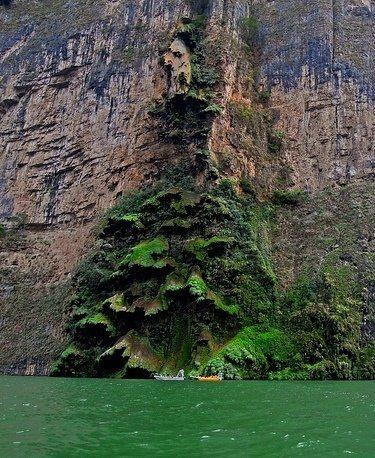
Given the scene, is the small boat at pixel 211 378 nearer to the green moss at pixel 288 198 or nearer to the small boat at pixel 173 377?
the small boat at pixel 173 377

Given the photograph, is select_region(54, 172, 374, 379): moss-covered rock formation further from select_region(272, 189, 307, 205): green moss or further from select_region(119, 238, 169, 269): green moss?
select_region(272, 189, 307, 205): green moss

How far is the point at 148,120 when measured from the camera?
61281 mm

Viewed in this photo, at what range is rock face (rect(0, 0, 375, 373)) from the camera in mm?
57594

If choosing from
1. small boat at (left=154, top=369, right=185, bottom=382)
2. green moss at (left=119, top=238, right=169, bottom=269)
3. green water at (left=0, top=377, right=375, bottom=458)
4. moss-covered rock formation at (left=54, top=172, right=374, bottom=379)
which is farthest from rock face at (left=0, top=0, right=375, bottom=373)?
green water at (left=0, top=377, right=375, bottom=458)

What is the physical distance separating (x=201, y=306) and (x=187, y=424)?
26.9 metres

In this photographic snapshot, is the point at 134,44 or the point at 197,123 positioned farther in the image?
the point at 134,44

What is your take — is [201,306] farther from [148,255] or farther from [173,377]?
[173,377]

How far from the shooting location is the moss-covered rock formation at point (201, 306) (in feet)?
142

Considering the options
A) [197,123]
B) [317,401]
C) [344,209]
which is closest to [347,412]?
[317,401]

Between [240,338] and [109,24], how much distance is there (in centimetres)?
4334

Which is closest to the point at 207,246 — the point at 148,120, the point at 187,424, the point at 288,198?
the point at 288,198

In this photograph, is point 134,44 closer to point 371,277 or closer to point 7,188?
point 7,188

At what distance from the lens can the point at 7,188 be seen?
67.5 meters

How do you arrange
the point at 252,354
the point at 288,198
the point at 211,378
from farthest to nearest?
the point at 288,198 → the point at 252,354 → the point at 211,378
